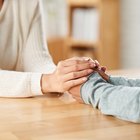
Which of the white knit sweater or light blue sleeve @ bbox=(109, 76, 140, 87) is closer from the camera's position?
light blue sleeve @ bbox=(109, 76, 140, 87)

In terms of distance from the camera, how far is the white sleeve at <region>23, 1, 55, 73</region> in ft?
5.64

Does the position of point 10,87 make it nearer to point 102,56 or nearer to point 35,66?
point 35,66

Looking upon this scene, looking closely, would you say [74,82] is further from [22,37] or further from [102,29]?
[102,29]

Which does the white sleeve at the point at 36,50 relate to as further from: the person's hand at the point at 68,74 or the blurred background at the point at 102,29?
the blurred background at the point at 102,29

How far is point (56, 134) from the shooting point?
3.19ft

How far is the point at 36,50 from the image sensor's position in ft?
5.75

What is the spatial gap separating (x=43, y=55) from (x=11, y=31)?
0.59ft

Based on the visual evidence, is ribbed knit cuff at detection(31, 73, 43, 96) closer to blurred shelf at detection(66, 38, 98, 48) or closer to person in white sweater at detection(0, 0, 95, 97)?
person in white sweater at detection(0, 0, 95, 97)

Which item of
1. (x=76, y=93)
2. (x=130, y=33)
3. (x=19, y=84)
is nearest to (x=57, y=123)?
(x=76, y=93)

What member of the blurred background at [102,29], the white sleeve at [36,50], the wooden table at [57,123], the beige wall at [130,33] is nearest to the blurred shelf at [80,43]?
the blurred background at [102,29]

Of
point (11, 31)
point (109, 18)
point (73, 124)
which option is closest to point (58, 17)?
point (109, 18)

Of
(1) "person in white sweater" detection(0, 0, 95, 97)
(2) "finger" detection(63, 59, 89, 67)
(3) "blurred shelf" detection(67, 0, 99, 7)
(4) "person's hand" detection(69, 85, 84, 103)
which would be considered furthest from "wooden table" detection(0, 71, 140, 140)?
(3) "blurred shelf" detection(67, 0, 99, 7)

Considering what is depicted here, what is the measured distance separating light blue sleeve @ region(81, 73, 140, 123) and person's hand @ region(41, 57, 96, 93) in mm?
54

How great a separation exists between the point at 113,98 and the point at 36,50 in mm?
686
